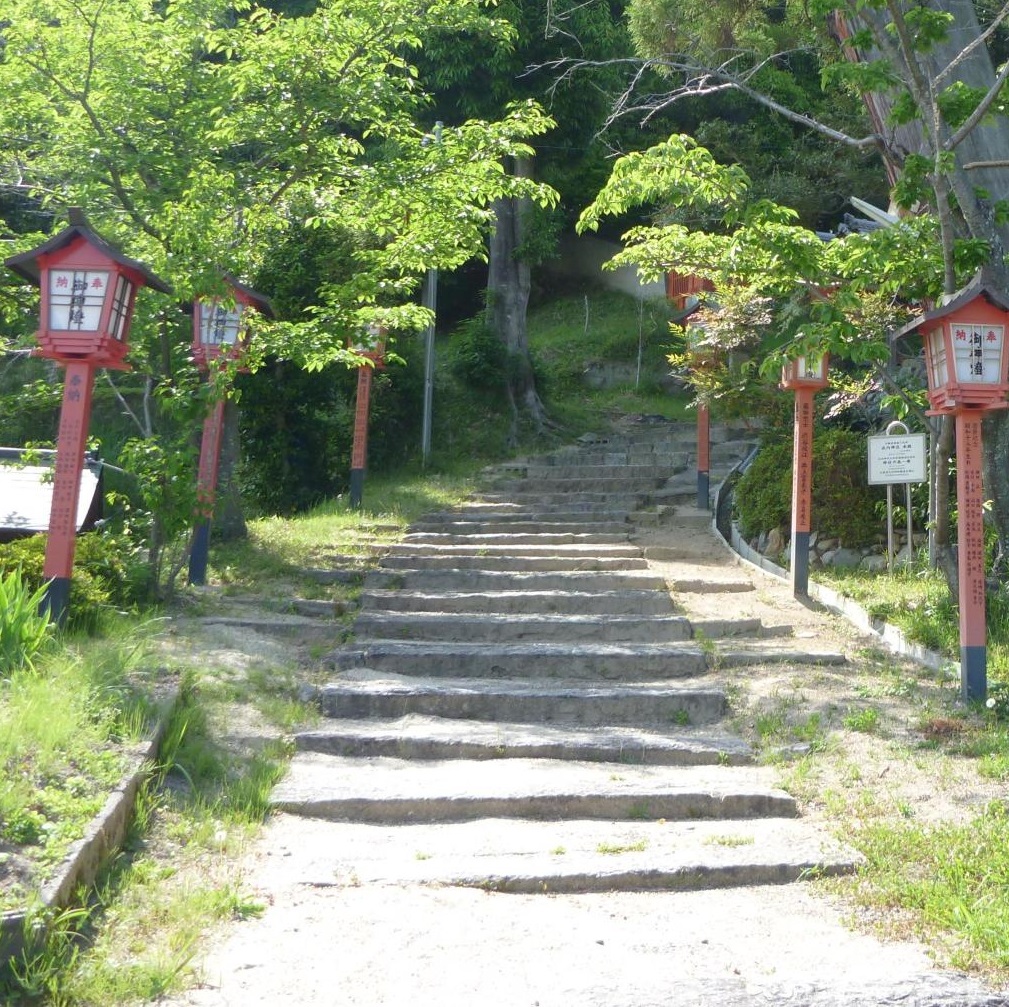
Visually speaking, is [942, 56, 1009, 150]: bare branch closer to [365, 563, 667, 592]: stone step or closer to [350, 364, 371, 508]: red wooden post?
[365, 563, 667, 592]: stone step

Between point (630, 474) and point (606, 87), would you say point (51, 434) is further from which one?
point (606, 87)

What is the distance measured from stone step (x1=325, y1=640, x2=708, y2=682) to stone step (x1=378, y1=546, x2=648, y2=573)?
2.66 meters

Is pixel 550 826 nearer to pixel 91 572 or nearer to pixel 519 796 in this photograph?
pixel 519 796

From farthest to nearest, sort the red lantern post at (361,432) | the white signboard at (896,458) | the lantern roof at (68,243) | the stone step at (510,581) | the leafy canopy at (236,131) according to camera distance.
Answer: the red lantern post at (361,432) → the stone step at (510,581) → the leafy canopy at (236,131) → the white signboard at (896,458) → the lantern roof at (68,243)

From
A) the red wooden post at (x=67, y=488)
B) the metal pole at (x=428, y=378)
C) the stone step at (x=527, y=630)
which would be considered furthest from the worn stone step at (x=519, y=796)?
the metal pole at (x=428, y=378)

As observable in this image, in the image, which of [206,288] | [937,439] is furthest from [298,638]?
[937,439]

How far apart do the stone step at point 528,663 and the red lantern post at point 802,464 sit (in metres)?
2.22

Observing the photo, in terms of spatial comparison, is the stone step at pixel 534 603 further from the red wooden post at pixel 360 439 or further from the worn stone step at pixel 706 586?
the red wooden post at pixel 360 439

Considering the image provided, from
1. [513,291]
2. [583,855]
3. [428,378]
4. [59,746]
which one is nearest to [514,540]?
[428,378]

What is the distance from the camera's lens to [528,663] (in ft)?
26.6

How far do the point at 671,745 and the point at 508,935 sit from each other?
253 centimetres

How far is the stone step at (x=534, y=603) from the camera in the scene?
9.62 meters

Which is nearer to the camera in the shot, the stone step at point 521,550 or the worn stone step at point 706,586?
the worn stone step at point 706,586

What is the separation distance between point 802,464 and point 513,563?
286 centimetres
